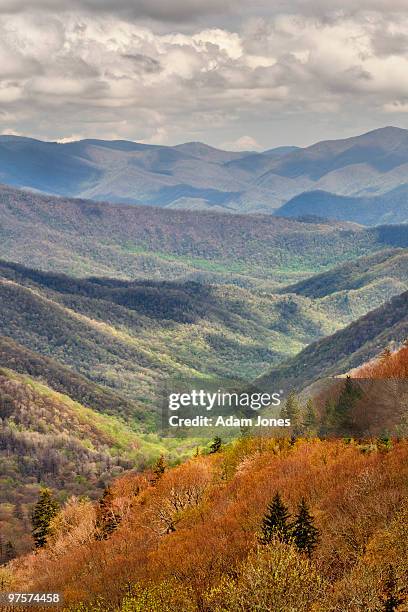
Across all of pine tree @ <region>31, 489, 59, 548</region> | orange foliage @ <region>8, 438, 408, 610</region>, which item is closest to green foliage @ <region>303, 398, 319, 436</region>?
orange foliage @ <region>8, 438, 408, 610</region>

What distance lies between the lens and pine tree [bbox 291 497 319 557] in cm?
6097

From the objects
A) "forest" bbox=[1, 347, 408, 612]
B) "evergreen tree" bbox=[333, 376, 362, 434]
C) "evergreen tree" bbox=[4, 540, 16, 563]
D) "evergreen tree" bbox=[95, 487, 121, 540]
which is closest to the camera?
"forest" bbox=[1, 347, 408, 612]

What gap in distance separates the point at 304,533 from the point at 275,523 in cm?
306

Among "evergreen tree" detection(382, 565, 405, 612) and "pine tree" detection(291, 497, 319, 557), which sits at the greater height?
"pine tree" detection(291, 497, 319, 557)

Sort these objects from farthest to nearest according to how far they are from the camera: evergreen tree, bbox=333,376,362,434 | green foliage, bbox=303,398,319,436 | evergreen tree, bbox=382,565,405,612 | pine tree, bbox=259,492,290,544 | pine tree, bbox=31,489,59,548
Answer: pine tree, bbox=31,489,59,548
green foliage, bbox=303,398,319,436
evergreen tree, bbox=333,376,362,434
pine tree, bbox=259,492,290,544
evergreen tree, bbox=382,565,405,612

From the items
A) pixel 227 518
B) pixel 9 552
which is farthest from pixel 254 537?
pixel 9 552

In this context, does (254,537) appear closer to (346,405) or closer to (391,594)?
(391,594)

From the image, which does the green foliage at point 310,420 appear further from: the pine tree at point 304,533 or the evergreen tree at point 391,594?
the evergreen tree at point 391,594

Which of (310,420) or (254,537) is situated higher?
(310,420)

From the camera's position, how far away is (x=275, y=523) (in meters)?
64.1

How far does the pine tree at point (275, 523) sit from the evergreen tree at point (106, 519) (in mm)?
38961

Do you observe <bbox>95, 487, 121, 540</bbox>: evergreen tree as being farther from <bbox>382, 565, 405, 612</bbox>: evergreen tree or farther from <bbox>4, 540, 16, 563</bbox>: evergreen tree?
<bbox>382, 565, 405, 612</bbox>: evergreen tree

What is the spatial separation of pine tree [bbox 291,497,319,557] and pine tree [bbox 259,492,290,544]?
799 mm

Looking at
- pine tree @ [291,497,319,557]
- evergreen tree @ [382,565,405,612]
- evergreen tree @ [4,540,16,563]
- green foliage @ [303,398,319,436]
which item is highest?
green foliage @ [303,398,319,436]
